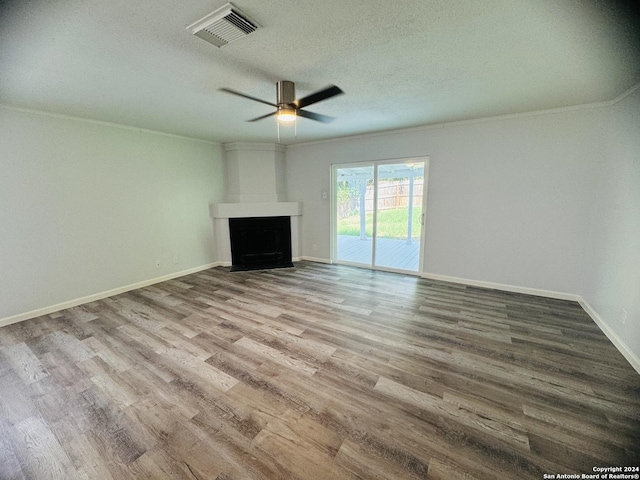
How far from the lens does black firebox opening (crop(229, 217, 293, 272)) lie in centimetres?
516

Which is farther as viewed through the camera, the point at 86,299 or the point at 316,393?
the point at 86,299

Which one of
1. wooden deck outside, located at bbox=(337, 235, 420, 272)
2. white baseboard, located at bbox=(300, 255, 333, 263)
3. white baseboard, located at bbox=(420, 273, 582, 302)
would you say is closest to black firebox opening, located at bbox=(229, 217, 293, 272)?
white baseboard, located at bbox=(300, 255, 333, 263)

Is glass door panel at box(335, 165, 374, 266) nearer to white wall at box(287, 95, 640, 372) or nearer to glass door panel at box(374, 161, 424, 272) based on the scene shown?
glass door panel at box(374, 161, 424, 272)

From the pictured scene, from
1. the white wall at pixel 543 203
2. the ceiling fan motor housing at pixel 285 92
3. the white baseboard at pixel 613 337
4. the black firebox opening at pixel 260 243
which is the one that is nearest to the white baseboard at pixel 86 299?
the black firebox opening at pixel 260 243

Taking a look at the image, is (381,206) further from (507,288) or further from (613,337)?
(613,337)

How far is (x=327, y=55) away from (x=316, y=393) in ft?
8.43

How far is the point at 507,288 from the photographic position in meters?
3.78

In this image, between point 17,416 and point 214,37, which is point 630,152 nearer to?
point 214,37

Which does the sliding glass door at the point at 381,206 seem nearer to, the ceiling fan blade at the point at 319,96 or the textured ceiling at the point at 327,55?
the textured ceiling at the point at 327,55

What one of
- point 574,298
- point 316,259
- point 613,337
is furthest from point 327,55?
point 574,298

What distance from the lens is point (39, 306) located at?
3217 mm

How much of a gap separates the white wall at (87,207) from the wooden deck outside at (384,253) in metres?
3.25

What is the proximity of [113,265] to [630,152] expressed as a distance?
21.2 ft

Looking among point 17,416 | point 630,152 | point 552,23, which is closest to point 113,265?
point 17,416
